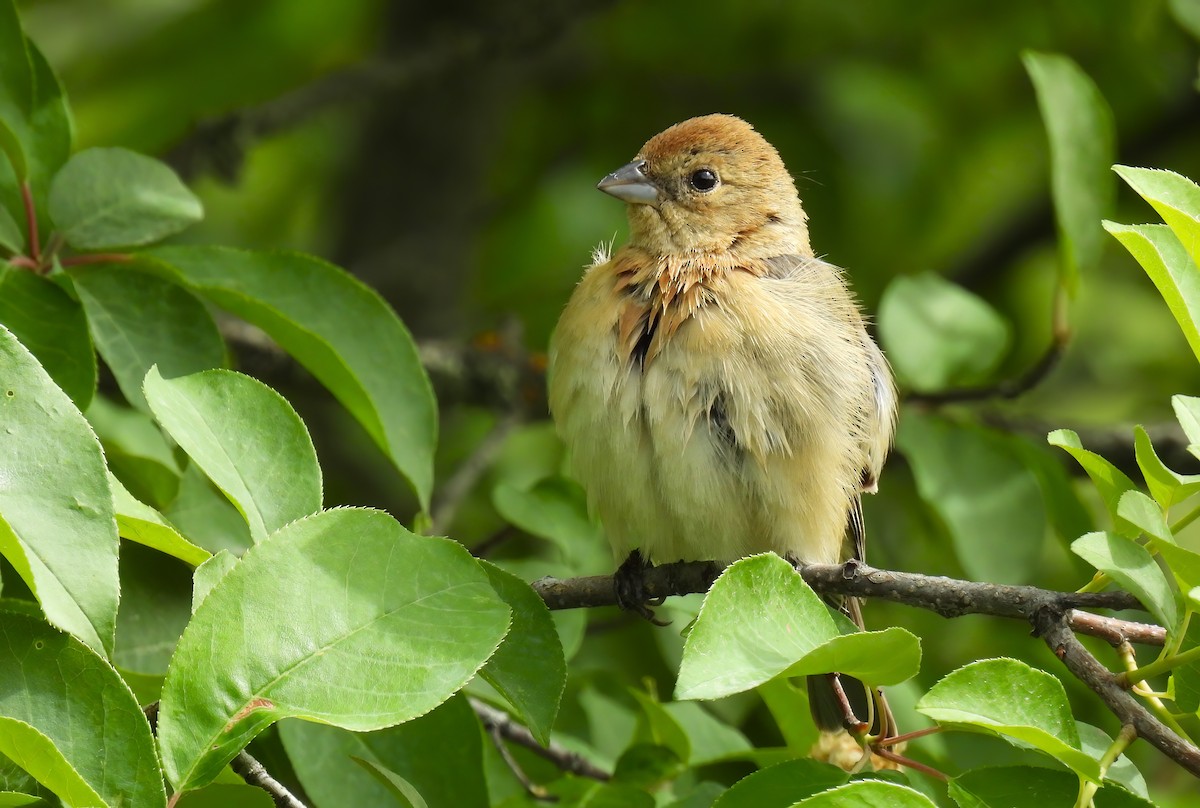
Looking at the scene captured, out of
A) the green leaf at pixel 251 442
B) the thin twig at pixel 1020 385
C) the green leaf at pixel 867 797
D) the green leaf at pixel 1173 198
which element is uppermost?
the green leaf at pixel 1173 198

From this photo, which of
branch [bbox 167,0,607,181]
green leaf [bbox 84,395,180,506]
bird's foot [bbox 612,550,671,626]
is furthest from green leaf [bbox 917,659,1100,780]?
branch [bbox 167,0,607,181]

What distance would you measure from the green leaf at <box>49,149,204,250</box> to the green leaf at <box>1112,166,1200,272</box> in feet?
7.18

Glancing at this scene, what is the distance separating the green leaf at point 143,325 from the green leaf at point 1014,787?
1.96 meters

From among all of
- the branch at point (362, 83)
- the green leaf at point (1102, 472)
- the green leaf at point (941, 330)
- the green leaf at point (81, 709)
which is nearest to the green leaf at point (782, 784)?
the green leaf at point (1102, 472)

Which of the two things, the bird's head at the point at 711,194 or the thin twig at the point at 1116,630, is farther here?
the bird's head at the point at 711,194

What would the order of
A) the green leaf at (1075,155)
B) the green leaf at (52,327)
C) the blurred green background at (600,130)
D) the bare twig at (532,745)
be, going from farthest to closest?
the blurred green background at (600,130)
the green leaf at (1075,155)
the bare twig at (532,745)
the green leaf at (52,327)

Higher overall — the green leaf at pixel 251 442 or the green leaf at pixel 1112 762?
the green leaf at pixel 251 442

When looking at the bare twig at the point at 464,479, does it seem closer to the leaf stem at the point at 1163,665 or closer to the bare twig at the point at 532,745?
the bare twig at the point at 532,745

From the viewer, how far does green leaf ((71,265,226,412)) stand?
10.4ft

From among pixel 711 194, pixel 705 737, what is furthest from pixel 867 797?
pixel 711 194

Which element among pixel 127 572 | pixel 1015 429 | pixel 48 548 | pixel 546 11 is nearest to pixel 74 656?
pixel 48 548

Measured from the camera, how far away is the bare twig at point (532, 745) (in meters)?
3.79

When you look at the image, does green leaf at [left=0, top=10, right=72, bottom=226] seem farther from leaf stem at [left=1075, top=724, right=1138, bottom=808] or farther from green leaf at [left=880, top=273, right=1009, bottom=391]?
green leaf at [left=880, top=273, right=1009, bottom=391]

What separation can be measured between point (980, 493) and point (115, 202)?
2.85 meters
